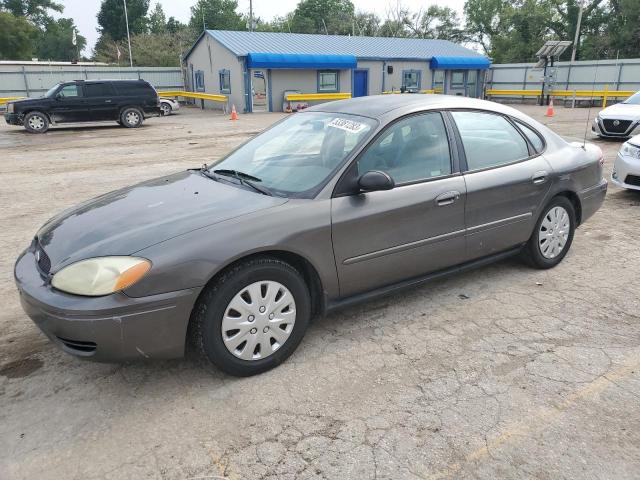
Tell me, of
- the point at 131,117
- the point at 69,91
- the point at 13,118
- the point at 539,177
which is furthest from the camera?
the point at 131,117

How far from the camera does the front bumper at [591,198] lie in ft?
15.6

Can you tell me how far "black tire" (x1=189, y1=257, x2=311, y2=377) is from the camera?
2.84 metres

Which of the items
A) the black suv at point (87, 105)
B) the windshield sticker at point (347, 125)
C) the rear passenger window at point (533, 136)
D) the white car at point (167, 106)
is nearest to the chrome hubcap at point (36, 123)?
the black suv at point (87, 105)

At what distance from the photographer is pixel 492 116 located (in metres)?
4.27

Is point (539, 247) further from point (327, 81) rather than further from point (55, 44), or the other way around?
point (55, 44)

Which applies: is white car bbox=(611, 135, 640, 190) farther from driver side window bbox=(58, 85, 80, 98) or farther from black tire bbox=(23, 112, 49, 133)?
black tire bbox=(23, 112, 49, 133)

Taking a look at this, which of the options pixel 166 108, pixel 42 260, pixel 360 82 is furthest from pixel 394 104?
pixel 360 82

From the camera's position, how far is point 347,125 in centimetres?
371

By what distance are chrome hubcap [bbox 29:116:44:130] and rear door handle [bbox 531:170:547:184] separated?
58.7 feet

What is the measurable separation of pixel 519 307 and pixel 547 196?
1056mm

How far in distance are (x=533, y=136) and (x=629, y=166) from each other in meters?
3.42

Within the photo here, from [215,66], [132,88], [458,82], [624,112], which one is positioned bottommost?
[624,112]

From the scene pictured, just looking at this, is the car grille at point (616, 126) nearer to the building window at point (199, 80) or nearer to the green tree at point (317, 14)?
the building window at point (199, 80)

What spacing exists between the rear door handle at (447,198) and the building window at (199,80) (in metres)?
30.0
